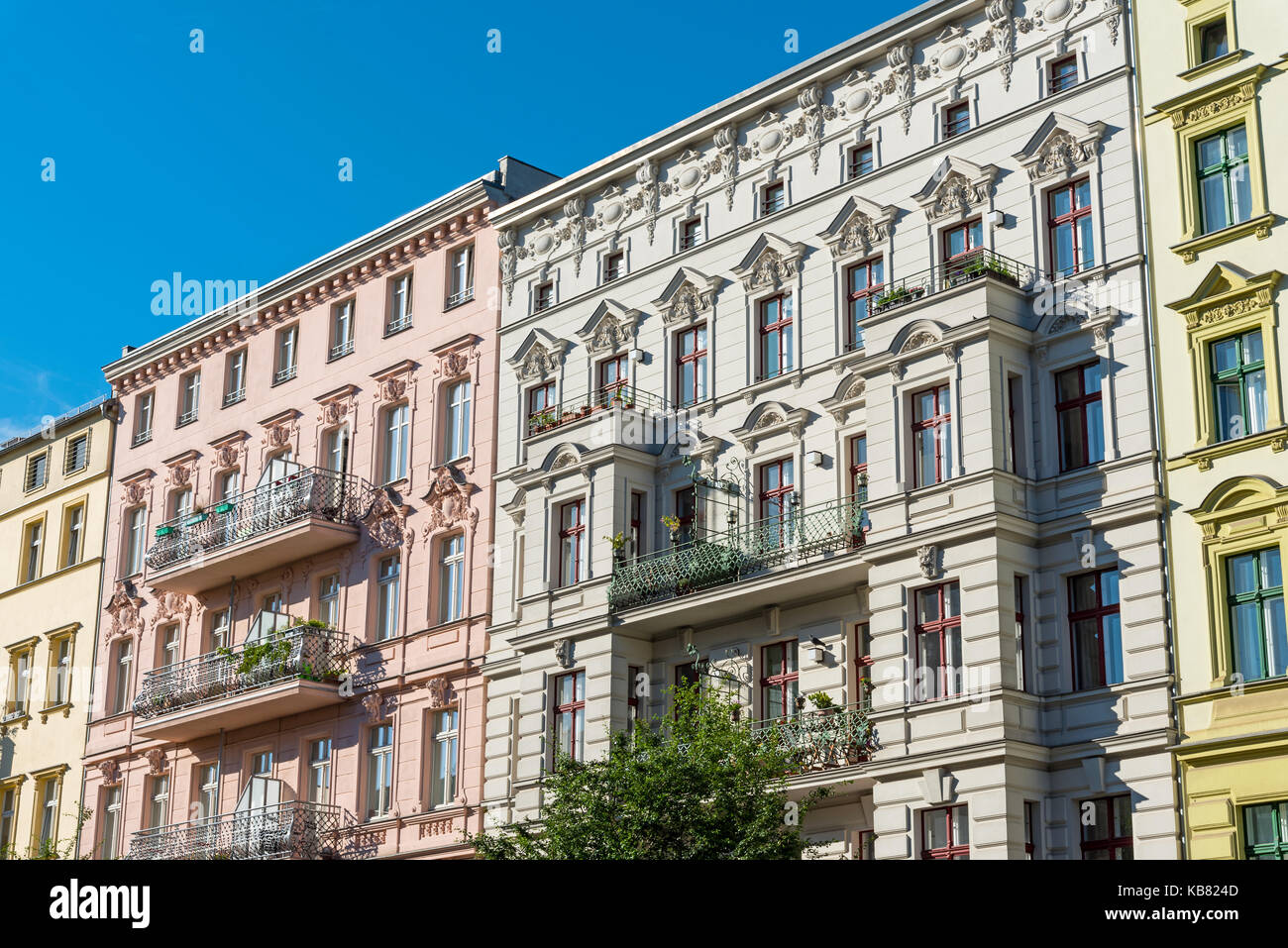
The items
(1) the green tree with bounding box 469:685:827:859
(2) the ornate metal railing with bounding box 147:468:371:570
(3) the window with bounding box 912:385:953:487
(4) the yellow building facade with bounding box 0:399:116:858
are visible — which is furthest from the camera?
(4) the yellow building facade with bounding box 0:399:116:858

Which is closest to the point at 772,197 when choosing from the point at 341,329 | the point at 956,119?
the point at 956,119

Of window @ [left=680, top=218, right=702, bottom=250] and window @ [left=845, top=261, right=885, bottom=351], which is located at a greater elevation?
window @ [left=680, top=218, right=702, bottom=250]

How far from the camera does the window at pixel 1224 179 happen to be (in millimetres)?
27656

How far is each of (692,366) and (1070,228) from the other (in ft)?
27.6

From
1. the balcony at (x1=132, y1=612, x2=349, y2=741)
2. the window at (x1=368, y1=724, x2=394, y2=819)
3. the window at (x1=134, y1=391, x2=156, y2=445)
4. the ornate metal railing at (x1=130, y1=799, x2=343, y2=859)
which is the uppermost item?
the window at (x1=134, y1=391, x2=156, y2=445)

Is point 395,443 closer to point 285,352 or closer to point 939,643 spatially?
point 285,352

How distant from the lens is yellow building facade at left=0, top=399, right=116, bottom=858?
158ft

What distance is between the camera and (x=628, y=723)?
3325cm

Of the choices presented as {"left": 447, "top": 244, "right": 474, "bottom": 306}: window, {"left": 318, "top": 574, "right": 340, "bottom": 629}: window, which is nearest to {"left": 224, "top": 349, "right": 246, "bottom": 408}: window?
{"left": 318, "top": 574, "right": 340, "bottom": 629}: window

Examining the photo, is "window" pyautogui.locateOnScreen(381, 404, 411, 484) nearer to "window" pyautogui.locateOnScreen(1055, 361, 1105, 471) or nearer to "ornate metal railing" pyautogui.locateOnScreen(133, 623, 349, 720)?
"ornate metal railing" pyautogui.locateOnScreen(133, 623, 349, 720)

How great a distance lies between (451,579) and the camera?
39.1m

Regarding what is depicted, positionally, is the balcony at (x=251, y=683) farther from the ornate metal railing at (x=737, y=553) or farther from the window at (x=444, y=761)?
the ornate metal railing at (x=737, y=553)

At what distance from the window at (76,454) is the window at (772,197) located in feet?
83.0

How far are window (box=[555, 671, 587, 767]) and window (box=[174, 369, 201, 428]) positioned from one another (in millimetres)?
18242
